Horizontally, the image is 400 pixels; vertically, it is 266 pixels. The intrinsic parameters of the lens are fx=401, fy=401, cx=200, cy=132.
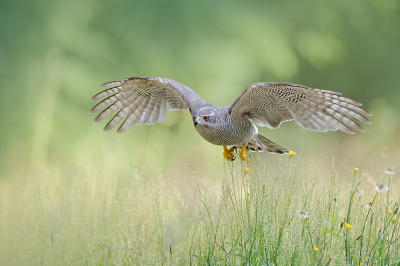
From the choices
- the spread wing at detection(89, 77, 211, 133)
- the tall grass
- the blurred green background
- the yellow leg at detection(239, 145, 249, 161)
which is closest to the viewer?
the tall grass

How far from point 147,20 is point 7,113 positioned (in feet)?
9.66

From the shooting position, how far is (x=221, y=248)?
253cm

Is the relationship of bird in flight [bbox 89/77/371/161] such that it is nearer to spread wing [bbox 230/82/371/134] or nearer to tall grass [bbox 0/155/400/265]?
spread wing [bbox 230/82/371/134]

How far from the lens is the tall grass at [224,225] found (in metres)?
2.39

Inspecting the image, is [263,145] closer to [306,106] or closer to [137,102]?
[306,106]

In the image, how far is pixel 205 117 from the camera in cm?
309

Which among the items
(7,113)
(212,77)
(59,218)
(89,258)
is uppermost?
(212,77)

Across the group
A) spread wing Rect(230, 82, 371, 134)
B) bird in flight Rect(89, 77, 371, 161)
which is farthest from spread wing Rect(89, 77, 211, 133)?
spread wing Rect(230, 82, 371, 134)

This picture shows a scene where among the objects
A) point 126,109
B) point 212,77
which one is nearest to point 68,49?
point 212,77

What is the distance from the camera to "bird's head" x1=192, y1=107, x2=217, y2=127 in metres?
3.07

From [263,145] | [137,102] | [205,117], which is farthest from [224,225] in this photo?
[137,102]

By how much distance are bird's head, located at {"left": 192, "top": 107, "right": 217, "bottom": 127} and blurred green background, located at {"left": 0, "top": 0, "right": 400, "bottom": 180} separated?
3087 mm

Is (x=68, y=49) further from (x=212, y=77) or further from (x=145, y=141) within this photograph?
(x=212, y=77)

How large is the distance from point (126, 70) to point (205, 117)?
4.65 m
